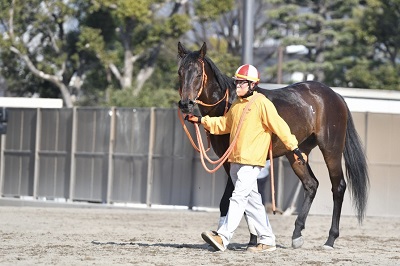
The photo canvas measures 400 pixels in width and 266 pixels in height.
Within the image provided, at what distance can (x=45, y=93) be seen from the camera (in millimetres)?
45344

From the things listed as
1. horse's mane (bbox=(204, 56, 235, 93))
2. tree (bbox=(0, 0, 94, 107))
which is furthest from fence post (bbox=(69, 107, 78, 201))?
tree (bbox=(0, 0, 94, 107))

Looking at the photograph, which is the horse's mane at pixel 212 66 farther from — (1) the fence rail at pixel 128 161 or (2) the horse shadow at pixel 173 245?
(1) the fence rail at pixel 128 161

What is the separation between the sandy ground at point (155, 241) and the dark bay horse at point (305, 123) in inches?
26.9

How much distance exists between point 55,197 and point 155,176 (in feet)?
9.84

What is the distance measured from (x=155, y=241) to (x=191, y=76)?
9.56 ft

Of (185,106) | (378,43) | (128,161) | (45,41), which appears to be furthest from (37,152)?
(378,43)

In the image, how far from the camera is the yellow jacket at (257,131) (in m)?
11.8

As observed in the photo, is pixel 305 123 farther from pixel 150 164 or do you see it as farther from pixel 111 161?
pixel 111 161

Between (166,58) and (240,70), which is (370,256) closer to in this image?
(240,70)

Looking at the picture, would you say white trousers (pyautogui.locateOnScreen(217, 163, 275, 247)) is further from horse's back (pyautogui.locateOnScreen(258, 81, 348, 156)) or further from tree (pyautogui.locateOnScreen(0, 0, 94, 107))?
tree (pyautogui.locateOnScreen(0, 0, 94, 107))

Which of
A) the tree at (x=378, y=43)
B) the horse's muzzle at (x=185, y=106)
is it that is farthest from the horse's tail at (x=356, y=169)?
the tree at (x=378, y=43)

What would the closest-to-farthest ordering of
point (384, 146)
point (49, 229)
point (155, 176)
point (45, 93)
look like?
1. point (49, 229)
2. point (384, 146)
3. point (155, 176)
4. point (45, 93)

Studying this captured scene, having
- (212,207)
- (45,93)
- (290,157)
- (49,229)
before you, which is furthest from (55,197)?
(45,93)

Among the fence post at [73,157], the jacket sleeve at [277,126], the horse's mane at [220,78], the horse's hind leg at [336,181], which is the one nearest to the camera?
the jacket sleeve at [277,126]
